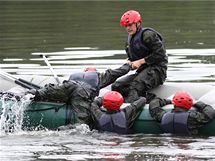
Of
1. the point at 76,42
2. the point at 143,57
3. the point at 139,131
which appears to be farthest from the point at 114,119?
the point at 76,42

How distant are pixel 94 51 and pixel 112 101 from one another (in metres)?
12.3

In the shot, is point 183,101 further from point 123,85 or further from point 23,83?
point 23,83

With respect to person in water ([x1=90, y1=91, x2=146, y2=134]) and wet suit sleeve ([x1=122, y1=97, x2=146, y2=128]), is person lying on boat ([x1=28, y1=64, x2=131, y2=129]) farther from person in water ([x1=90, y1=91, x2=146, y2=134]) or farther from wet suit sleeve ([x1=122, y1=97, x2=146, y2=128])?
wet suit sleeve ([x1=122, y1=97, x2=146, y2=128])

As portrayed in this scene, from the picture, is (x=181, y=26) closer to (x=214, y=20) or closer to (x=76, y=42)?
(x=214, y=20)

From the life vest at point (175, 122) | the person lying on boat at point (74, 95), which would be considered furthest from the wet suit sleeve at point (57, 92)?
the life vest at point (175, 122)

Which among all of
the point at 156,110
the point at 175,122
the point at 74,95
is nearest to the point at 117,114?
the point at 156,110

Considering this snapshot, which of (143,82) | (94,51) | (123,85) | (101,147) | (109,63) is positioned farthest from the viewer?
(94,51)

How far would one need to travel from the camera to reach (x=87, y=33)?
35594 mm

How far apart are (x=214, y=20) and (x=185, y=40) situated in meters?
8.88

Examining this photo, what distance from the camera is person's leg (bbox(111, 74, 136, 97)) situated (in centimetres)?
1827

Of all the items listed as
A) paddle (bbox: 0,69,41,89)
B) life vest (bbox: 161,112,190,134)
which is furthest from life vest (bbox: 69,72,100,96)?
life vest (bbox: 161,112,190,134)

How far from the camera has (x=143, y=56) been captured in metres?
18.2

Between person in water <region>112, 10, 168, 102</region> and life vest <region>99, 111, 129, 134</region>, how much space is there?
47.3 inches

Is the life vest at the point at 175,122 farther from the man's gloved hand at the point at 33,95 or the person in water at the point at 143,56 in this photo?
the man's gloved hand at the point at 33,95
